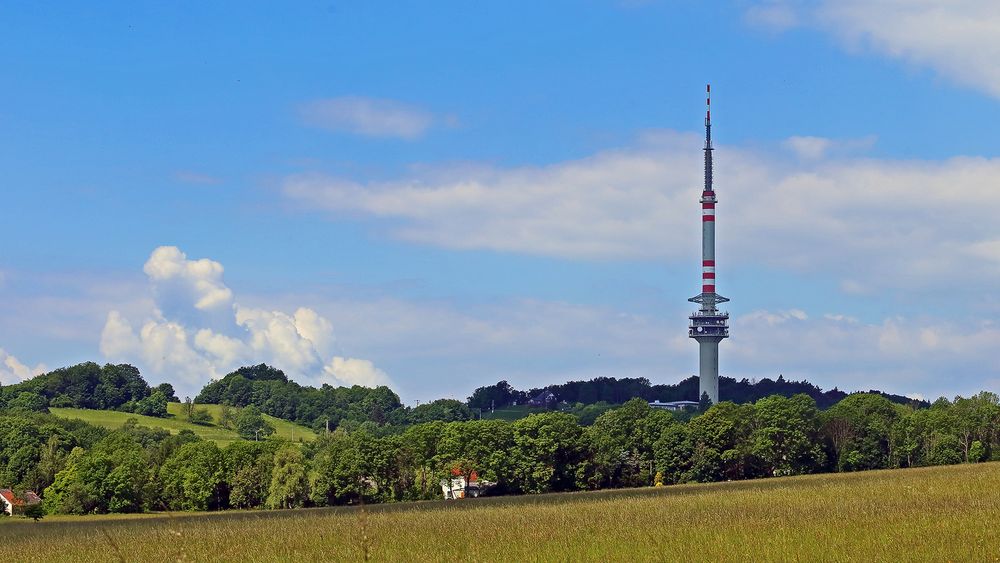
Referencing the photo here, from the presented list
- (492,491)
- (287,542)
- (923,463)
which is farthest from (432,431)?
(287,542)

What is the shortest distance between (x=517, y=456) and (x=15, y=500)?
180ft

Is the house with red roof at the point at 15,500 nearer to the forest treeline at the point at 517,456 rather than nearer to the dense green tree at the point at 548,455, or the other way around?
the forest treeline at the point at 517,456

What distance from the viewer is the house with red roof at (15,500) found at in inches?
4653

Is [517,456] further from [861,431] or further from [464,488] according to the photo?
[861,431]

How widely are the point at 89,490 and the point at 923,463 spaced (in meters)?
93.7

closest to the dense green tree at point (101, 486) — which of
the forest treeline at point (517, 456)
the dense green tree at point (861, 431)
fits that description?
the forest treeline at point (517, 456)

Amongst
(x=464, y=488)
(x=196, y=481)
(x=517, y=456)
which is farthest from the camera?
(x=464, y=488)

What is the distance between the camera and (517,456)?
122 meters

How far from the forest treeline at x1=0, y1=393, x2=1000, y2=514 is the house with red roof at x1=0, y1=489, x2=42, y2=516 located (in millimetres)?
2652

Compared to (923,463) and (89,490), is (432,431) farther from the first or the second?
(923,463)

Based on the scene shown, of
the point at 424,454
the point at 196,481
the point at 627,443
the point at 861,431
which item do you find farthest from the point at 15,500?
the point at 861,431

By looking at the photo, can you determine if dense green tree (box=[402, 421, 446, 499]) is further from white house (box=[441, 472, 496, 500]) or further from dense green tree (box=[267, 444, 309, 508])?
dense green tree (box=[267, 444, 309, 508])

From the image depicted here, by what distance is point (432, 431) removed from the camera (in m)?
127

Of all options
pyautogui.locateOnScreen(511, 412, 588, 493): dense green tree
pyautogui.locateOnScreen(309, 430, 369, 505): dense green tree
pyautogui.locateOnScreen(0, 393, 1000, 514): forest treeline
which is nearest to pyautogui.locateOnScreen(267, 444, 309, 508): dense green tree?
pyautogui.locateOnScreen(0, 393, 1000, 514): forest treeline
